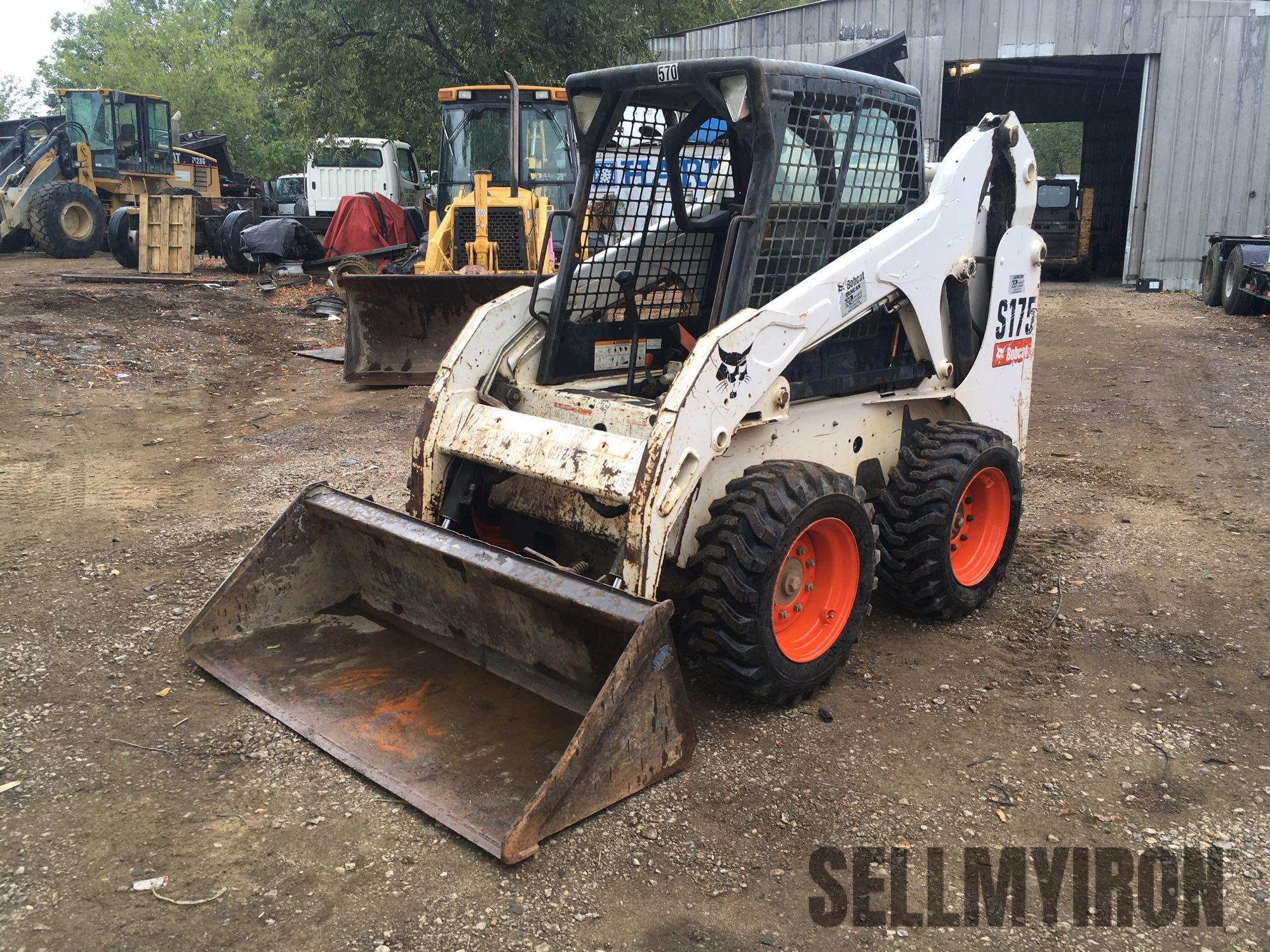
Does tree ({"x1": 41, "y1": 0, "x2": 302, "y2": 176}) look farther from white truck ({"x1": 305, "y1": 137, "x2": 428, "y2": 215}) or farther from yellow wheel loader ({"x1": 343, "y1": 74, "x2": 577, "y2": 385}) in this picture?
yellow wheel loader ({"x1": 343, "y1": 74, "x2": 577, "y2": 385})

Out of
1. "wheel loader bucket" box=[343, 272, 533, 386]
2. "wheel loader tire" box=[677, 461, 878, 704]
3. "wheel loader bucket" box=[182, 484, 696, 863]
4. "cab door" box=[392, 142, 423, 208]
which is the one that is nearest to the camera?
"wheel loader bucket" box=[182, 484, 696, 863]

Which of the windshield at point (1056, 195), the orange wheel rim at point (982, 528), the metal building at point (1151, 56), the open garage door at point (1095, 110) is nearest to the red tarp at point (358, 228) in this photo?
the metal building at point (1151, 56)

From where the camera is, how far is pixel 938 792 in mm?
3381

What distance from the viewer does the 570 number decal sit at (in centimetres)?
499

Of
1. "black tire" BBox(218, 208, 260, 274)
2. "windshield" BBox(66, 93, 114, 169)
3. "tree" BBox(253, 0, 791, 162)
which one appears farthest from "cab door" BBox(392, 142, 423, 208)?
"windshield" BBox(66, 93, 114, 169)

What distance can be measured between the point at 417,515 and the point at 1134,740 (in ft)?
9.35

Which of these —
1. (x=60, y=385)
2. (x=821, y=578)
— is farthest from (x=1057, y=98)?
(x=821, y=578)

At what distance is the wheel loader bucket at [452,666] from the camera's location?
3.12 meters

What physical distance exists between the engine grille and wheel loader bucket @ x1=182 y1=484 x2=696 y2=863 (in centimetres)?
723

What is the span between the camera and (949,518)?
4.44 metres

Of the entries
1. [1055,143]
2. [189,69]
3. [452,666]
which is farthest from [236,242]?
[1055,143]

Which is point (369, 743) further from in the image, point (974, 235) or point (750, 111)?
point (974, 235)

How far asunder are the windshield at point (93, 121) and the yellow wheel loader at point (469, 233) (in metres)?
9.89

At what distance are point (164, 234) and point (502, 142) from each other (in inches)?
275
